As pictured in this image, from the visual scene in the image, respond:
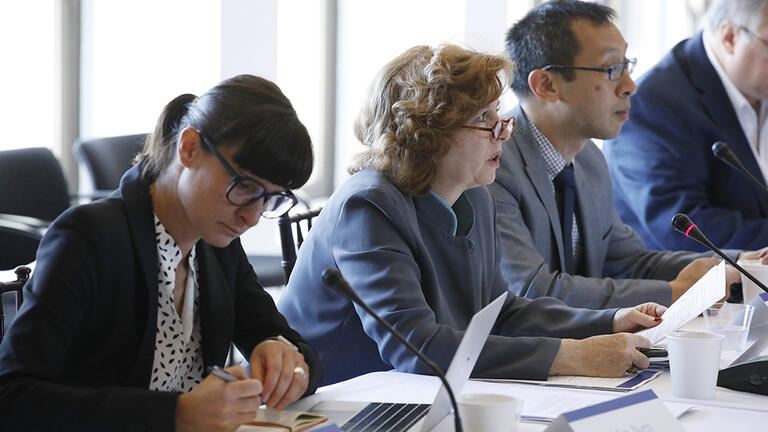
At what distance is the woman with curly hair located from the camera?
5.60ft

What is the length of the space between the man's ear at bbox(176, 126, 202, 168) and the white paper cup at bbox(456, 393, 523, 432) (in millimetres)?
522

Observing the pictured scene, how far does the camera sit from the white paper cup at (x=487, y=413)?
1.16 meters

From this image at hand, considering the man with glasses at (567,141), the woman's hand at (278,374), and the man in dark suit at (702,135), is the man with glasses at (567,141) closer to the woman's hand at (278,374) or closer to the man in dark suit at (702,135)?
the man in dark suit at (702,135)

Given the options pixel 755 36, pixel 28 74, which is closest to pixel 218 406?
pixel 755 36

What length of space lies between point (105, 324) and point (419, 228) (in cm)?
69

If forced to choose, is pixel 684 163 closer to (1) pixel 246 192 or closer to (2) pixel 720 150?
(2) pixel 720 150

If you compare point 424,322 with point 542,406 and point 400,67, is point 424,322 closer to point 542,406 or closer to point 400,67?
point 542,406

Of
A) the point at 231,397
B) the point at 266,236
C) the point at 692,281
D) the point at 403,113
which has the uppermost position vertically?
the point at 403,113

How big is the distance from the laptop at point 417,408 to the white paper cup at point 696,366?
13.4 inches

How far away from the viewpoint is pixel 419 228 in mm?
1835

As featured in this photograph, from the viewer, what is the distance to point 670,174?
2998mm

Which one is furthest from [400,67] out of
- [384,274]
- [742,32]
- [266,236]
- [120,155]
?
[266,236]

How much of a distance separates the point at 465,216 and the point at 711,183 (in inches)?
55.8

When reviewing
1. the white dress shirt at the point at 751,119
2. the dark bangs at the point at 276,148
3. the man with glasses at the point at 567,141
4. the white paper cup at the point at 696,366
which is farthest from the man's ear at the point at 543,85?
the dark bangs at the point at 276,148
